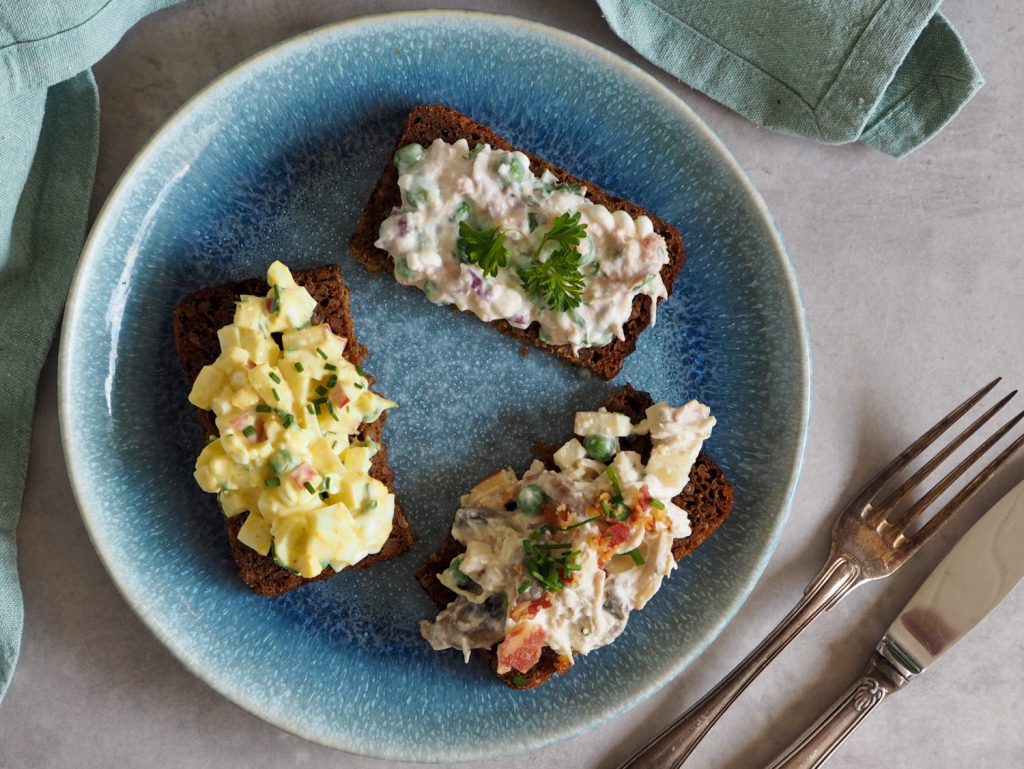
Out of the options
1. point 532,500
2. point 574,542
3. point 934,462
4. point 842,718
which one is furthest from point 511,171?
point 842,718

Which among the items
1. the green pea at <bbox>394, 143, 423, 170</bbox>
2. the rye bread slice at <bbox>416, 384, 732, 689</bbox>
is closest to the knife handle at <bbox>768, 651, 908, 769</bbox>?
the rye bread slice at <bbox>416, 384, 732, 689</bbox>

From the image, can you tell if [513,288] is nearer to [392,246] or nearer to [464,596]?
[392,246]

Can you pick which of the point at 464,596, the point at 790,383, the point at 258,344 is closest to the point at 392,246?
the point at 258,344

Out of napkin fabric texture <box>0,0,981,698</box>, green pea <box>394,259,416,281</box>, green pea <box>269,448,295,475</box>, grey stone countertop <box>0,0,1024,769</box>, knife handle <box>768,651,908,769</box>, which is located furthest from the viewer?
knife handle <box>768,651,908,769</box>

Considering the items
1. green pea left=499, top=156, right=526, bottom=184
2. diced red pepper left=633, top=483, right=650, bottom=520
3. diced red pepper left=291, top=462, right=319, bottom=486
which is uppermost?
green pea left=499, top=156, right=526, bottom=184

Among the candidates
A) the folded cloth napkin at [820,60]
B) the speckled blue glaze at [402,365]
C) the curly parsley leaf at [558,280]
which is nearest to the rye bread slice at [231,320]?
the speckled blue glaze at [402,365]

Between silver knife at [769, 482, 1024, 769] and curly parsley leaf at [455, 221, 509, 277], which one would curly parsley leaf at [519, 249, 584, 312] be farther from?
silver knife at [769, 482, 1024, 769]

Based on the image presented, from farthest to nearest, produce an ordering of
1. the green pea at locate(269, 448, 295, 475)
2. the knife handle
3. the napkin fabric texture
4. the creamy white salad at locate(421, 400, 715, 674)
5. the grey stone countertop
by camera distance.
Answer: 1. the knife handle
2. the grey stone countertop
3. the napkin fabric texture
4. the creamy white salad at locate(421, 400, 715, 674)
5. the green pea at locate(269, 448, 295, 475)
